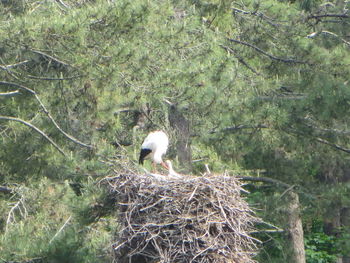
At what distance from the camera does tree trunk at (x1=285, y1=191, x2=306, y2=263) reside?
49.2 ft

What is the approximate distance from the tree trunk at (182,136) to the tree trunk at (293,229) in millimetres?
2580

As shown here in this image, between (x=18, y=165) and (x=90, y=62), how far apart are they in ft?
13.9

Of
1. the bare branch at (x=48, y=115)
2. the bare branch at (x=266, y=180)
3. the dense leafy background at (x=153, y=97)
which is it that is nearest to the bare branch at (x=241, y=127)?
the dense leafy background at (x=153, y=97)

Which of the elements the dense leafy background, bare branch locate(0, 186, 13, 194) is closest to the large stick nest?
the dense leafy background

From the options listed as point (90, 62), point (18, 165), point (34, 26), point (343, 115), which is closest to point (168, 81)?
point (90, 62)

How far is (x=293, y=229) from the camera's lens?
55.4 ft

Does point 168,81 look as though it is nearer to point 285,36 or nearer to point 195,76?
point 195,76

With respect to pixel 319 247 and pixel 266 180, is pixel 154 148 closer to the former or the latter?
pixel 266 180

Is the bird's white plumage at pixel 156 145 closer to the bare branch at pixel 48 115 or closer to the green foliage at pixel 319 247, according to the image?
the bare branch at pixel 48 115

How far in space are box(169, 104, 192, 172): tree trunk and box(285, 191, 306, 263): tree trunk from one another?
102 inches

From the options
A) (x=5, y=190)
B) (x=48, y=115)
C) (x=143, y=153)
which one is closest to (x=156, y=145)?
(x=143, y=153)

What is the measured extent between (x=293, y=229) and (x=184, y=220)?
8.26 meters

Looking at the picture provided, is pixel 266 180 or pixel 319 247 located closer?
pixel 266 180

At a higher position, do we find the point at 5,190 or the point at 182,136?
the point at 182,136
